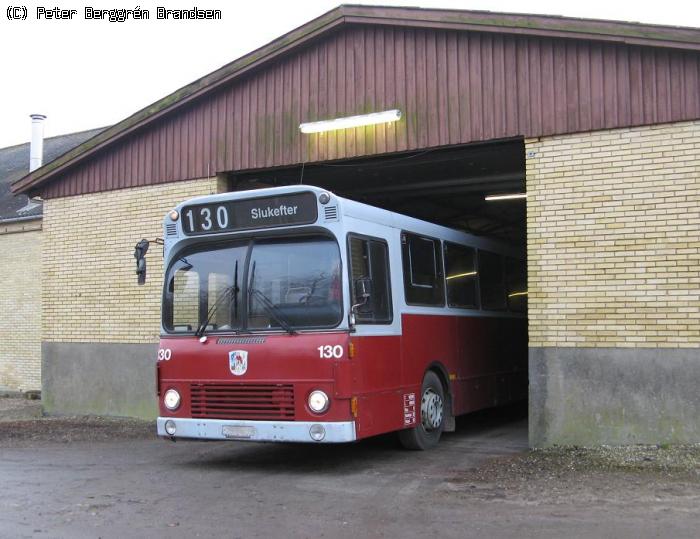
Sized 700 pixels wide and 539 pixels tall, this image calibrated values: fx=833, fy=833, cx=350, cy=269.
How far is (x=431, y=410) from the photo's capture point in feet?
36.2

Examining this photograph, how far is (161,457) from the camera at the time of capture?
10.7 metres

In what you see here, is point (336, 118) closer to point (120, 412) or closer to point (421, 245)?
point (421, 245)

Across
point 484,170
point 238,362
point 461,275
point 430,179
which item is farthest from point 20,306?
point 238,362

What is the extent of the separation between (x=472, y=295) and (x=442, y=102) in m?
3.07

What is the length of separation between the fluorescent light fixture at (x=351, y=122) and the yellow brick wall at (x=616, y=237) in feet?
6.99

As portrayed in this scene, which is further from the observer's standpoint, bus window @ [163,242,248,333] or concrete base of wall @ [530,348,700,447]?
concrete base of wall @ [530,348,700,447]

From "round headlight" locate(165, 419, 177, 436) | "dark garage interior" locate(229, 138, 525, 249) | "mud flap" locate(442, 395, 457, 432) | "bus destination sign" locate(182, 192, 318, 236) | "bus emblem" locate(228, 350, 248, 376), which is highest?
"dark garage interior" locate(229, 138, 525, 249)

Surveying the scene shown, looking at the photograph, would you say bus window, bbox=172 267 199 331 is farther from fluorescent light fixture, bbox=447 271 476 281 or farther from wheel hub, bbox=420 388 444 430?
fluorescent light fixture, bbox=447 271 476 281

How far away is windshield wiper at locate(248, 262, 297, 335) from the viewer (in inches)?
354

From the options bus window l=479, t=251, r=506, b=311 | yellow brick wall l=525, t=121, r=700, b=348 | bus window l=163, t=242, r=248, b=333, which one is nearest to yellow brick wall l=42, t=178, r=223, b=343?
bus window l=163, t=242, r=248, b=333

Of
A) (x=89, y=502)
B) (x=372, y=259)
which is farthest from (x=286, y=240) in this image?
(x=89, y=502)

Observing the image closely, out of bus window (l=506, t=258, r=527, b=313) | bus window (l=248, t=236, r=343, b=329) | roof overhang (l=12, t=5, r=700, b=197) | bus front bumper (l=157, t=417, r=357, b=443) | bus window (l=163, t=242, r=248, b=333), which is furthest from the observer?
bus window (l=506, t=258, r=527, b=313)

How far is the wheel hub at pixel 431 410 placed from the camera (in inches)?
427

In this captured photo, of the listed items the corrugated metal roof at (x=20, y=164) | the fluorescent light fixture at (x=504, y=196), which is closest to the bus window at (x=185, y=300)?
the fluorescent light fixture at (x=504, y=196)
